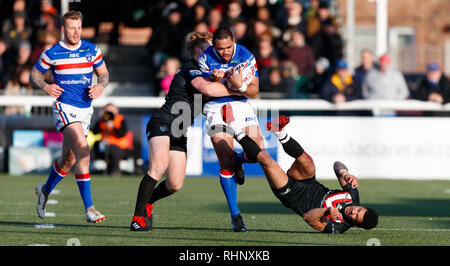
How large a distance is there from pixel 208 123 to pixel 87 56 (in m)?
1.50

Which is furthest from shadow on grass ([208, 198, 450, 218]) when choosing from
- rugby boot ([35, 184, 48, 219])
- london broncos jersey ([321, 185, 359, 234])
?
rugby boot ([35, 184, 48, 219])

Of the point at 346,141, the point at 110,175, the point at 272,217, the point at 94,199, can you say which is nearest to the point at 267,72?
the point at 346,141

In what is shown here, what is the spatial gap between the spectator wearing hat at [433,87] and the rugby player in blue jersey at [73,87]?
937 centimetres

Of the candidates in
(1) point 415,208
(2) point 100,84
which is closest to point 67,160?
(2) point 100,84

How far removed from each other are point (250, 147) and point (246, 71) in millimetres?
749

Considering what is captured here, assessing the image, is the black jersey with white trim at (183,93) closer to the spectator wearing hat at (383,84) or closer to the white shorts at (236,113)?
the white shorts at (236,113)

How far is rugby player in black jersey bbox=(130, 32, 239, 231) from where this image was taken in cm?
970

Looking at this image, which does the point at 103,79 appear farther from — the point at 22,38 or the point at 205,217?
the point at 22,38

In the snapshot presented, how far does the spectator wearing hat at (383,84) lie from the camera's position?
1860 cm

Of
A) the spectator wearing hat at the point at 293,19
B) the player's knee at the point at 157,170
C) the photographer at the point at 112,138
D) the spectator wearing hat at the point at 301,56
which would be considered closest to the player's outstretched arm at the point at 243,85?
the player's knee at the point at 157,170

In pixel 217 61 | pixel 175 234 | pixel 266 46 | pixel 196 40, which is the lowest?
pixel 175 234

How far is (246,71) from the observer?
31.9ft

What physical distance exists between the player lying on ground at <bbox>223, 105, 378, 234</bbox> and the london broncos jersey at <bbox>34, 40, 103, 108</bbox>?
1.62 metres

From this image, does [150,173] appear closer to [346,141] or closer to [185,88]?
[185,88]
